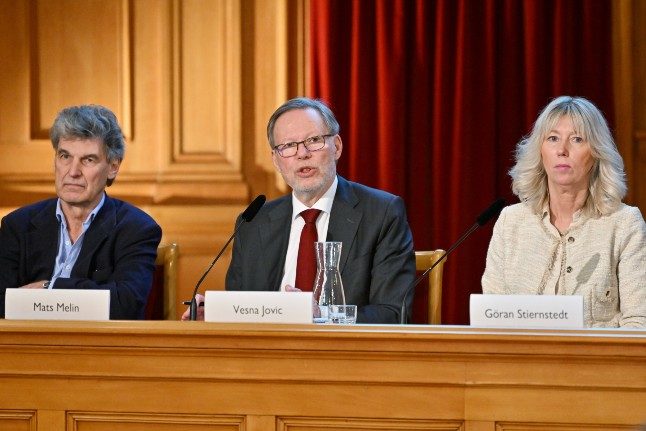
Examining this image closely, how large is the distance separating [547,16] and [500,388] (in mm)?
2795

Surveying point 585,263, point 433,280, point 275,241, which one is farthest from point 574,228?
point 275,241

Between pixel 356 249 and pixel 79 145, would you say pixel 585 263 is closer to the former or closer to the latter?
pixel 356 249

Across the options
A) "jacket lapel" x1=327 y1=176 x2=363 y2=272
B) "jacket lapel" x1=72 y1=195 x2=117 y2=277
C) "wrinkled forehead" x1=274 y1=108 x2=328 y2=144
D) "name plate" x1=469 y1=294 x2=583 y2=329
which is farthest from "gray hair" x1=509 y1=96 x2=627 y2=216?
"jacket lapel" x1=72 y1=195 x2=117 y2=277

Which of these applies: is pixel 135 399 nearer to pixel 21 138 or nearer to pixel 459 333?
pixel 459 333

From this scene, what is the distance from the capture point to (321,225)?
10.7 ft

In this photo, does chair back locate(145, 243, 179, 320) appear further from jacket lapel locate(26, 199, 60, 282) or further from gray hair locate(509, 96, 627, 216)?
gray hair locate(509, 96, 627, 216)

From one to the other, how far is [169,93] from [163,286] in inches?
60.9

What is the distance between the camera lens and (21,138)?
15.5ft

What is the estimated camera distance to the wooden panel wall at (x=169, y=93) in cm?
461

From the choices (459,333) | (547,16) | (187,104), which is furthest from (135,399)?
(547,16)

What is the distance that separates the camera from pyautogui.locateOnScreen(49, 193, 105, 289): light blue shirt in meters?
3.35

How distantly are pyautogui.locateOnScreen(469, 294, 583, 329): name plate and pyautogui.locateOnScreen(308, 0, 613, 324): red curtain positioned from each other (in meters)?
2.18

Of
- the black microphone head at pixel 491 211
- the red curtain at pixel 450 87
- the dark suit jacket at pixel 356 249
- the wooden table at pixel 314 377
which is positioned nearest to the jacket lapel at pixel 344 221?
the dark suit jacket at pixel 356 249

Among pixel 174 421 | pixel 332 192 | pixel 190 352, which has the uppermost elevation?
pixel 332 192
